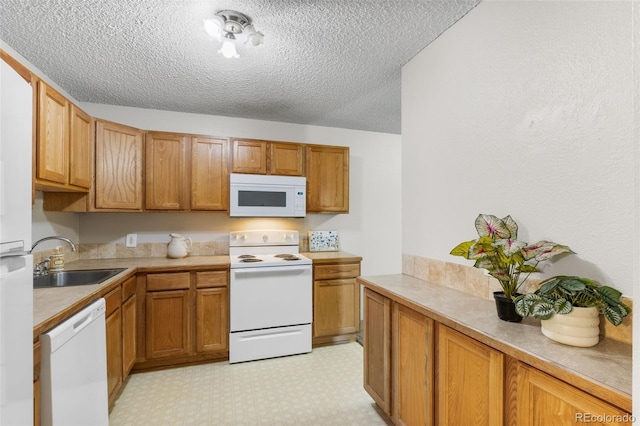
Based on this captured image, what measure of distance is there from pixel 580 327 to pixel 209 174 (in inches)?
115

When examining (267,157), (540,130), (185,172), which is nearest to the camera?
(540,130)

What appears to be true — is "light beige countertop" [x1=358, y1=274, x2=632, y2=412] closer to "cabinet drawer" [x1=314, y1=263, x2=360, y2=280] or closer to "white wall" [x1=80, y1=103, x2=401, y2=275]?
"cabinet drawer" [x1=314, y1=263, x2=360, y2=280]

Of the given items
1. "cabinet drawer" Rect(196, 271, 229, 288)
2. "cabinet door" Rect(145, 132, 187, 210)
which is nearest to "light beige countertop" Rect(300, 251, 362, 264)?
"cabinet drawer" Rect(196, 271, 229, 288)

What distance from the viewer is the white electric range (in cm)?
276

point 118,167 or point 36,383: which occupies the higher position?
point 118,167

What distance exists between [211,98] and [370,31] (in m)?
1.71

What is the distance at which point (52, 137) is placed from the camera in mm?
1920

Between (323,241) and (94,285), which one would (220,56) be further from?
(323,241)

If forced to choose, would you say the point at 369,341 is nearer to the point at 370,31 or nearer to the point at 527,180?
the point at 527,180

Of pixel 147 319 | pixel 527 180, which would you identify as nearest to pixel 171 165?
pixel 147 319

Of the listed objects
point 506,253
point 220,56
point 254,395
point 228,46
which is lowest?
point 254,395

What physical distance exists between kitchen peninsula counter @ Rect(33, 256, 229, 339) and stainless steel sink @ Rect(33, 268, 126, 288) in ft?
0.39

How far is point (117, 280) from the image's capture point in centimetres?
210

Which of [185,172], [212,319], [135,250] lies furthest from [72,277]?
[185,172]
